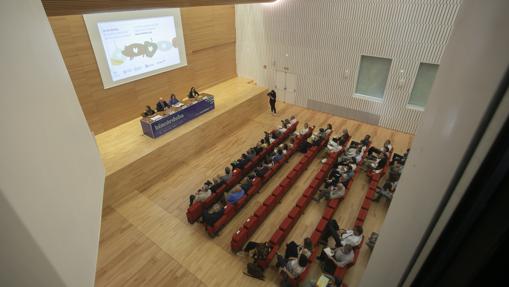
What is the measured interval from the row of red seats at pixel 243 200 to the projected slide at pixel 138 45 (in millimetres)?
4995

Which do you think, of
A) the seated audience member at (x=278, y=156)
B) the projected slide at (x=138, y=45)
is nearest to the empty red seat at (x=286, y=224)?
the seated audience member at (x=278, y=156)

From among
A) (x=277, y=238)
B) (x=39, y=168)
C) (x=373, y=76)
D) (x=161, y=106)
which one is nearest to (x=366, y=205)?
(x=277, y=238)

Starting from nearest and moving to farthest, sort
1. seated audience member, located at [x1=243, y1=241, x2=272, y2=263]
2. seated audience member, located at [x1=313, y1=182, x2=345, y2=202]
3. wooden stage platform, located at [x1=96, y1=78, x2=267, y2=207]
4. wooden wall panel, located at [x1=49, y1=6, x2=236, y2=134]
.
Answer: seated audience member, located at [x1=243, y1=241, x2=272, y2=263], seated audience member, located at [x1=313, y1=182, x2=345, y2=202], wooden stage platform, located at [x1=96, y1=78, x2=267, y2=207], wooden wall panel, located at [x1=49, y1=6, x2=236, y2=134]

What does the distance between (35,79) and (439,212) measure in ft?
3.69

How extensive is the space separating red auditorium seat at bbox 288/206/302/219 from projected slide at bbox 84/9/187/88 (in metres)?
6.00

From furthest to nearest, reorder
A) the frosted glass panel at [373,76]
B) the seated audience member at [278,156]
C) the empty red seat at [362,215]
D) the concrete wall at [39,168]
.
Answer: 1. the frosted glass panel at [373,76]
2. the seated audience member at [278,156]
3. the empty red seat at [362,215]
4. the concrete wall at [39,168]

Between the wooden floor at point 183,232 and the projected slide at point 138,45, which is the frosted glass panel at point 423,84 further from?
the projected slide at point 138,45

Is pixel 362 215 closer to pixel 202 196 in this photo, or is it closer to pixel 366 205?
pixel 366 205

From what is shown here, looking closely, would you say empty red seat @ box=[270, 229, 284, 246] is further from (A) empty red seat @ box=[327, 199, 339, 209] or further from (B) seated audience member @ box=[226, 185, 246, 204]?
(A) empty red seat @ box=[327, 199, 339, 209]

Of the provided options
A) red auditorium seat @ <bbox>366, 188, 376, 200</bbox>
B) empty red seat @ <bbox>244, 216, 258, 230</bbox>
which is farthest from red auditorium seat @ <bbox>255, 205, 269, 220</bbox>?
red auditorium seat @ <bbox>366, 188, 376, 200</bbox>

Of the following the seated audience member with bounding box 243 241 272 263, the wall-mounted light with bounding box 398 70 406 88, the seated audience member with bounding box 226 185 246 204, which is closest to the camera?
the seated audience member with bounding box 243 241 272 263

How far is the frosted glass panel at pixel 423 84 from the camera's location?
25.6 feet

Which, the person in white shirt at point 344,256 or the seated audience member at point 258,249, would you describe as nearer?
the person in white shirt at point 344,256

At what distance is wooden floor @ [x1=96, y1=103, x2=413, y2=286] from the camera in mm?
4598
